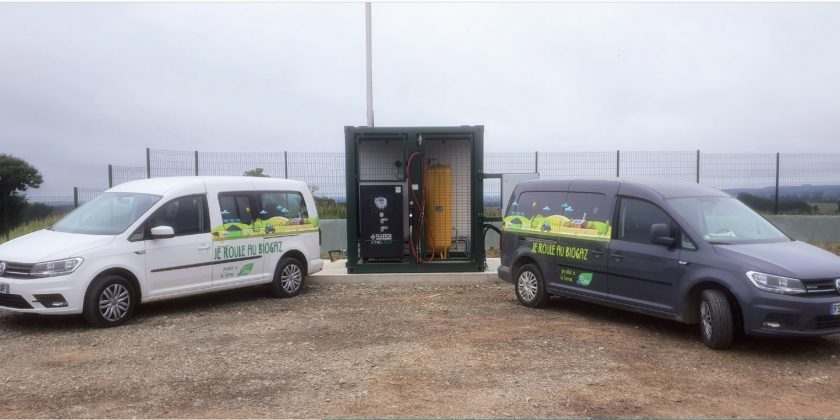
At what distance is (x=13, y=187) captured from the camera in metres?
16.6

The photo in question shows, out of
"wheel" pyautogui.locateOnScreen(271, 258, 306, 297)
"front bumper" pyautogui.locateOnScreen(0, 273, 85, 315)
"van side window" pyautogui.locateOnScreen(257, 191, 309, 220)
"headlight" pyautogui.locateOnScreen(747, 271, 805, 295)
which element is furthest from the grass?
"headlight" pyautogui.locateOnScreen(747, 271, 805, 295)

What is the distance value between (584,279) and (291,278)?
458 cm

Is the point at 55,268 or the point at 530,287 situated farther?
the point at 530,287

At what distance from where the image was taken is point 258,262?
9781 mm

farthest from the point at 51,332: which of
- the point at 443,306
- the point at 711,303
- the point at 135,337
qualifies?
the point at 711,303

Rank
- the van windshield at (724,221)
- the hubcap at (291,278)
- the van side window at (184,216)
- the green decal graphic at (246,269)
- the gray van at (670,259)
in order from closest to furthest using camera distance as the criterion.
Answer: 1. the gray van at (670,259)
2. the van windshield at (724,221)
3. the van side window at (184,216)
4. the green decal graphic at (246,269)
5. the hubcap at (291,278)

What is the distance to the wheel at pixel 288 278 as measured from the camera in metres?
10.1

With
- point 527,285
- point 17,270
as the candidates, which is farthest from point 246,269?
point 527,285

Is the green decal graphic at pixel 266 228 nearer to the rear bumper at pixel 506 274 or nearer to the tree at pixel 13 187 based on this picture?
the rear bumper at pixel 506 274

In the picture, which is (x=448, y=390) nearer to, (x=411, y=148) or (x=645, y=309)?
(x=645, y=309)

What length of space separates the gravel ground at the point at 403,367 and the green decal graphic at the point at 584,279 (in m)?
0.46

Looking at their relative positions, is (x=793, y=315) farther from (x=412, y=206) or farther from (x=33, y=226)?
(x=33, y=226)

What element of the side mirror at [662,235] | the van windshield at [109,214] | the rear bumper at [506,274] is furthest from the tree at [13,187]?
the side mirror at [662,235]

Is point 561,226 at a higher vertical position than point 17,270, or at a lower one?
higher
